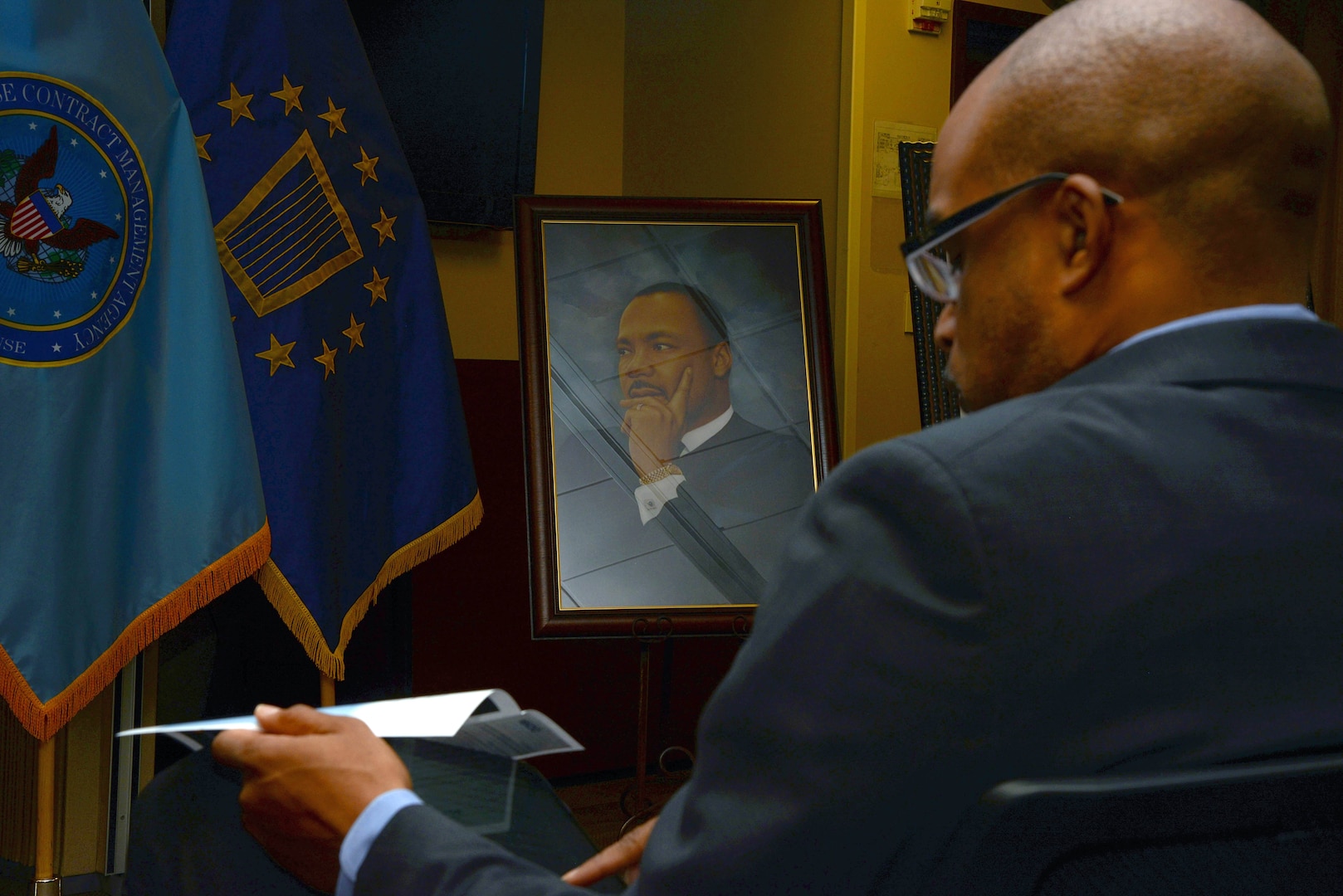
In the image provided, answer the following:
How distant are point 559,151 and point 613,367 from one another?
56.8 inches

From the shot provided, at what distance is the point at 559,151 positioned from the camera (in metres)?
3.49

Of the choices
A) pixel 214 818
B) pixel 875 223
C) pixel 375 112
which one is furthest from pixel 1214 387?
pixel 875 223

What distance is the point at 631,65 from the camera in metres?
3.58

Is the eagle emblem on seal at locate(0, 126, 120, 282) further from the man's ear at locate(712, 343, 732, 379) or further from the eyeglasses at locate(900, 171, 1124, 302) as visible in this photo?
the eyeglasses at locate(900, 171, 1124, 302)

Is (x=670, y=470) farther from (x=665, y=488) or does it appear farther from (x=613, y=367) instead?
(x=613, y=367)

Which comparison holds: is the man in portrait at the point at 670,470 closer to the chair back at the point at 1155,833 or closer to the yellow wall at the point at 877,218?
the yellow wall at the point at 877,218

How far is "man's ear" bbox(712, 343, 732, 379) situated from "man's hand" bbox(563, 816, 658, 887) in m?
1.56

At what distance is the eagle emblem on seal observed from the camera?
183 centimetres

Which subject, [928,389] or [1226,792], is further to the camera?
[928,389]

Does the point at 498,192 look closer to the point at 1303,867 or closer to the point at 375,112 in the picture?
the point at 375,112

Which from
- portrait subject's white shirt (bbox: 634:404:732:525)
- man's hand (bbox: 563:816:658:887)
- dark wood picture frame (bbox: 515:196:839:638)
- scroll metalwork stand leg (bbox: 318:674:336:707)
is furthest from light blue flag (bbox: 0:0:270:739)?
man's hand (bbox: 563:816:658:887)

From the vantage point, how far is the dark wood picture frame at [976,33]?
9.93 feet

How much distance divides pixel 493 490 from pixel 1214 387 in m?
2.65

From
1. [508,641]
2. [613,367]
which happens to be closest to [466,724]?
[613,367]
